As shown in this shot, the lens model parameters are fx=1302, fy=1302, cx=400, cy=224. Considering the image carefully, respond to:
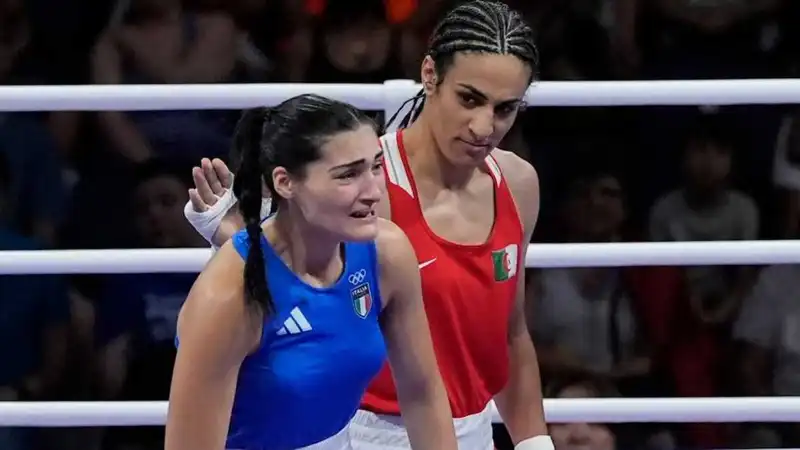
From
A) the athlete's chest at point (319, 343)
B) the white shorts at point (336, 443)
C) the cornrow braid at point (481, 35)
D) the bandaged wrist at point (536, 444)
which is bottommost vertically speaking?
the bandaged wrist at point (536, 444)

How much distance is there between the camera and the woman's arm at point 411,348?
60.7 inches

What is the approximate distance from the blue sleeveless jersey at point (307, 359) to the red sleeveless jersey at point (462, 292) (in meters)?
0.14

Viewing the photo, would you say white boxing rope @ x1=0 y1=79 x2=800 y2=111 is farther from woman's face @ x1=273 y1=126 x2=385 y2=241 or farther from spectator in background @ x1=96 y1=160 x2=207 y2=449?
spectator in background @ x1=96 y1=160 x2=207 y2=449

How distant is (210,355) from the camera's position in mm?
1409

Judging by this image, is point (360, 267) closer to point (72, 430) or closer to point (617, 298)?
point (617, 298)

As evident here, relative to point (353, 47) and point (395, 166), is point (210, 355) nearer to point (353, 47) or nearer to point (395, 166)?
point (395, 166)

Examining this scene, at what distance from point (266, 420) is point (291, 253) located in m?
0.19

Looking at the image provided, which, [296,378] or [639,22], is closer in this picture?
[296,378]

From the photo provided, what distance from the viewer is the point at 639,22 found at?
2840mm

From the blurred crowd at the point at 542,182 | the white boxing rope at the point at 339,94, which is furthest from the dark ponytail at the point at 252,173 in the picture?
the blurred crowd at the point at 542,182

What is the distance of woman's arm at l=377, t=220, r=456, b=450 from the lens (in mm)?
1543

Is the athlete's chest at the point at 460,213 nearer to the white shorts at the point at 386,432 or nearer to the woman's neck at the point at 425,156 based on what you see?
the woman's neck at the point at 425,156

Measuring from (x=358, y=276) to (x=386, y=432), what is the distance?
0.29 meters

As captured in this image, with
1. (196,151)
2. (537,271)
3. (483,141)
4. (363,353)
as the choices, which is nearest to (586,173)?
(537,271)
